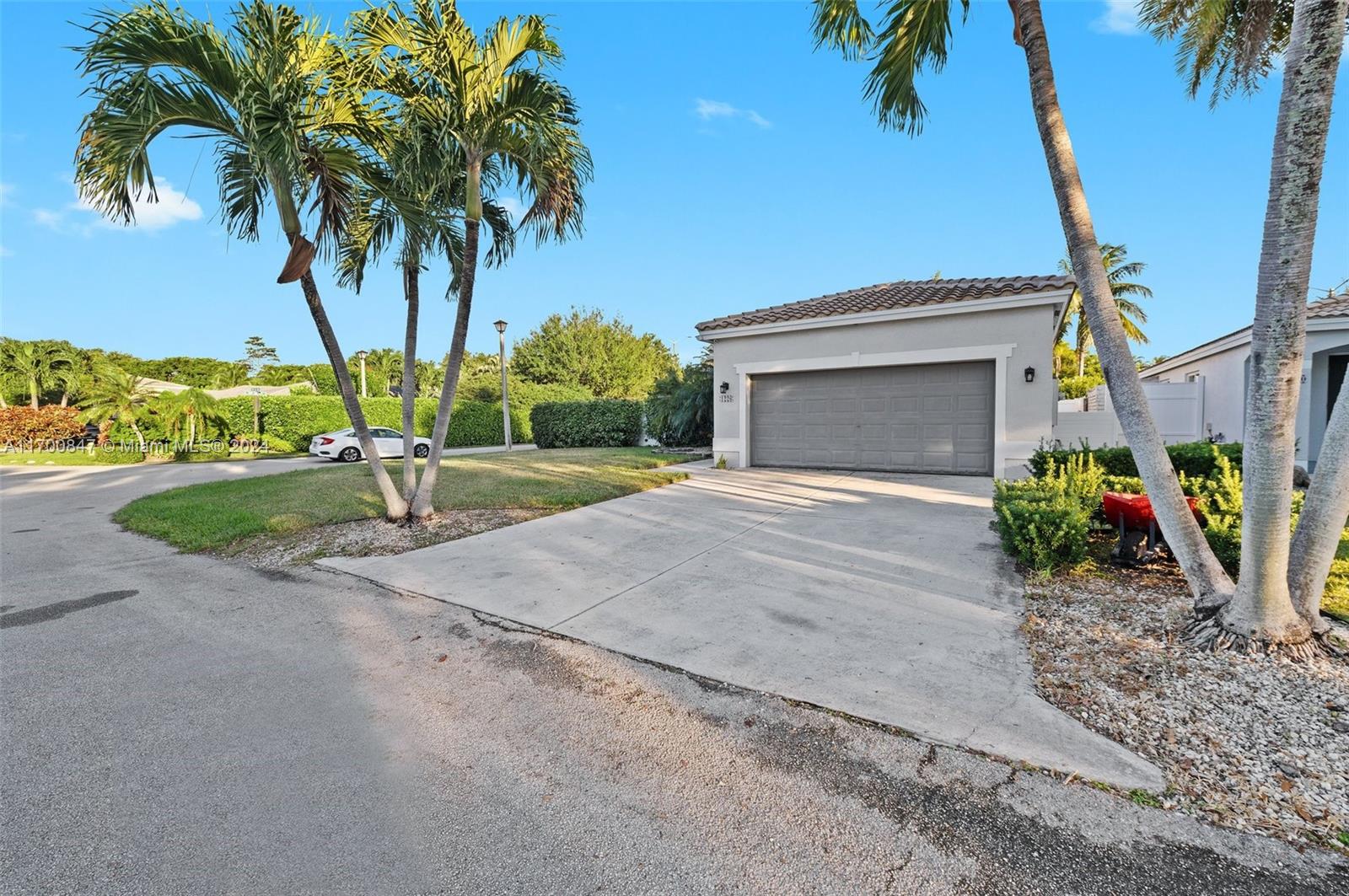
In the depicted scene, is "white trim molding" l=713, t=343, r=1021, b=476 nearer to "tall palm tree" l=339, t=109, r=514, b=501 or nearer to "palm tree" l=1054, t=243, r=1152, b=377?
"tall palm tree" l=339, t=109, r=514, b=501

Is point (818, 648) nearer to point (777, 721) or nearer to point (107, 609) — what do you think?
point (777, 721)

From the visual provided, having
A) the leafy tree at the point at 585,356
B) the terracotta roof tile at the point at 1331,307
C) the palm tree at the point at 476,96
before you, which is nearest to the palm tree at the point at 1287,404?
the palm tree at the point at 476,96

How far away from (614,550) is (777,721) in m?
3.24

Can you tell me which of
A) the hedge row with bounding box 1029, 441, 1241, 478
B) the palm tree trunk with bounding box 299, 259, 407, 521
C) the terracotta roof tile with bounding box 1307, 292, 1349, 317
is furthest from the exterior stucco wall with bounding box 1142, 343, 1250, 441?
the palm tree trunk with bounding box 299, 259, 407, 521

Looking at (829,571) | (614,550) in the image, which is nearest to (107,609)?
(614,550)

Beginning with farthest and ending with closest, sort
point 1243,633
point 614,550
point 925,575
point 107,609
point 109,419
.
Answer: point 109,419 < point 614,550 < point 925,575 < point 107,609 < point 1243,633

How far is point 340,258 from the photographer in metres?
7.16

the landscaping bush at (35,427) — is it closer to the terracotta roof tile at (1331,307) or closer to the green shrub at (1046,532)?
the green shrub at (1046,532)

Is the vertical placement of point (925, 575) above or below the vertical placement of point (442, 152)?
below

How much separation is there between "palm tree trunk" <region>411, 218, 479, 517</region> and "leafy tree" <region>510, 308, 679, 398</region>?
30075 mm

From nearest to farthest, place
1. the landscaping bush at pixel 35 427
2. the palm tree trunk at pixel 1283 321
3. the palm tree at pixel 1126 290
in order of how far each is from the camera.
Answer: the palm tree trunk at pixel 1283 321 → the landscaping bush at pixel 35 427 → the palm tree at pixel 1126 290

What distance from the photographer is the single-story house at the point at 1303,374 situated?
34.0 feet

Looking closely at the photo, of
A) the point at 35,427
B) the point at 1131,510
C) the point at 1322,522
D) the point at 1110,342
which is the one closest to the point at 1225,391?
the point at 1131,510

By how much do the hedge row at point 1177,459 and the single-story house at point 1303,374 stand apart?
350 centimetres
